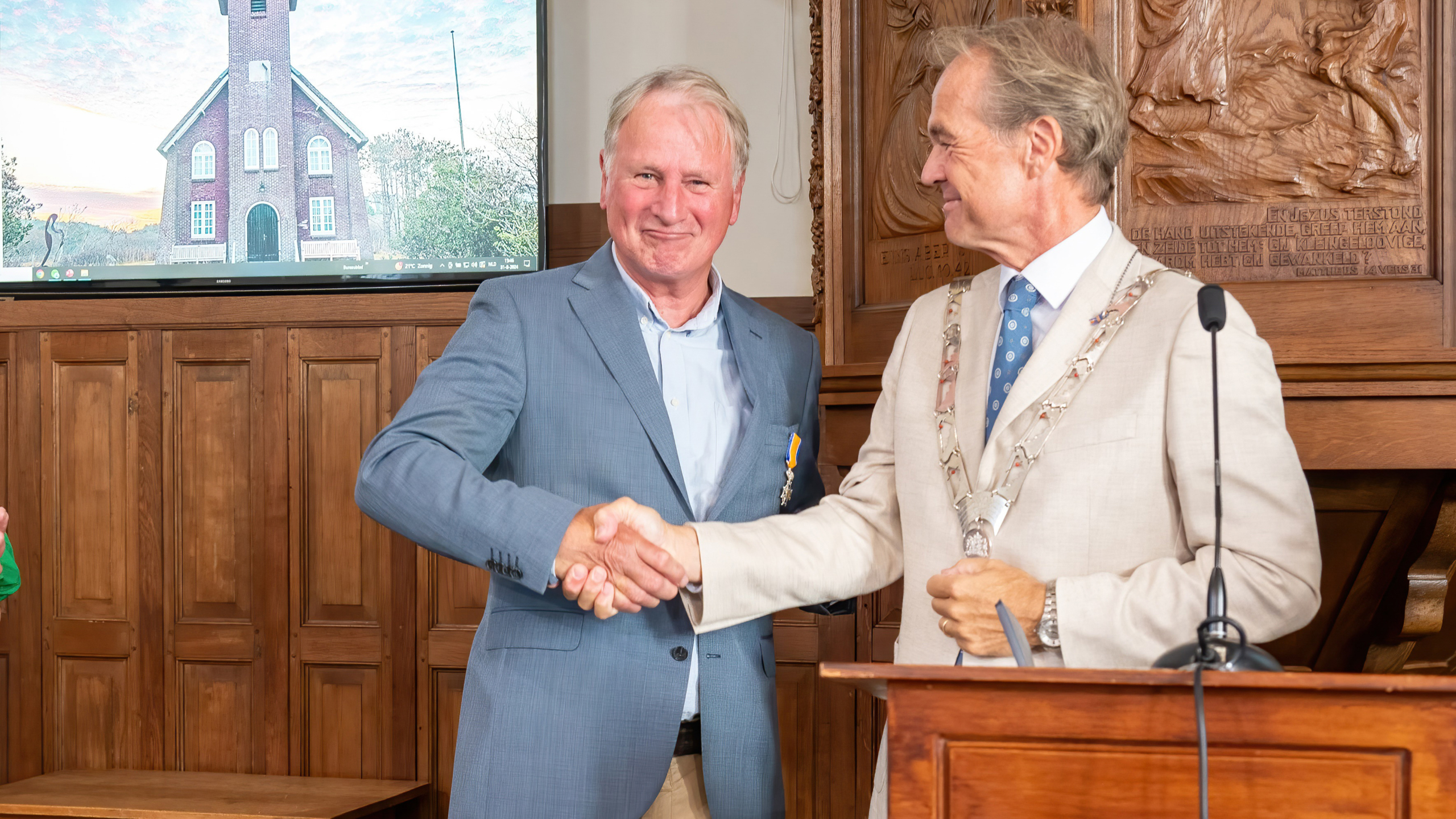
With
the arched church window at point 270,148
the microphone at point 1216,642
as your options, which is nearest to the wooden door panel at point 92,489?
→ the arched church window at point 270,148

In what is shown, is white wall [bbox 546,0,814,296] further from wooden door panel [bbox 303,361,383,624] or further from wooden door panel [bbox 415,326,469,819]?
wooden door panel [bbox 303,361,383,624]

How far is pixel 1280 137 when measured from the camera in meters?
1.93

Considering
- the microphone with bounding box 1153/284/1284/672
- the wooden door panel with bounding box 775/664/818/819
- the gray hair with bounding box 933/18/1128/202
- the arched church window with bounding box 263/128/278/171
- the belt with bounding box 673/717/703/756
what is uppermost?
the arched church window with bounding box 263/128/278/171

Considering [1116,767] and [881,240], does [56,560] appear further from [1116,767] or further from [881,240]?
[1116,767]

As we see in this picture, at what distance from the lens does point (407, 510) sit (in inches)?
63.6

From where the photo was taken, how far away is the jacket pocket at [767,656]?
70.9 inches

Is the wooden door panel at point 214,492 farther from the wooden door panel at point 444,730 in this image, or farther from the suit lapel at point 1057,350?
the suit lapel at point 1057,350

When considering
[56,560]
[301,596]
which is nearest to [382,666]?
[301,596]

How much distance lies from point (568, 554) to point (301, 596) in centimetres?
233

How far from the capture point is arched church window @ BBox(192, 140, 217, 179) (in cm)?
364

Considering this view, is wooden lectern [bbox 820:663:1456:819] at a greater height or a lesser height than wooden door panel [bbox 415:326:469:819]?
greater

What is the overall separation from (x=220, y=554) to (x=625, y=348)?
2.44 m

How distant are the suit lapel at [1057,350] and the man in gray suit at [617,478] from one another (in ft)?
1.53

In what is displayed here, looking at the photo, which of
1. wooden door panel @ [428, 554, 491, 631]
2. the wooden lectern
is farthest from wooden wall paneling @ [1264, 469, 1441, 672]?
wooden door panel @ [428, 554, 491, 631]
